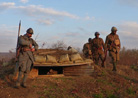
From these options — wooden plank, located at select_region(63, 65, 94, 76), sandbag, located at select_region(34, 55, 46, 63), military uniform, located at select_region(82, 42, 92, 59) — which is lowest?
wooden plank, located at select_region(63, 65, 94, 76)

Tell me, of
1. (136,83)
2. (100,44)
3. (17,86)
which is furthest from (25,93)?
(100,44)

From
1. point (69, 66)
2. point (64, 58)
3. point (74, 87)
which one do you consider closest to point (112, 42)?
point (69, 66)

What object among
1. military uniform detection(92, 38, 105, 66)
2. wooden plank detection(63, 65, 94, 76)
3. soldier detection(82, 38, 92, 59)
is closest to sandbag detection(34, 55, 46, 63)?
wooden plank detection(63, 65, 94, 76)

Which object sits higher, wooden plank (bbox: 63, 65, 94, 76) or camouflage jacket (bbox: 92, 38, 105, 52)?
camouflage jacket (bbox: 92, 38, 105, 52)

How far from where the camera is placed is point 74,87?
7.14 metres

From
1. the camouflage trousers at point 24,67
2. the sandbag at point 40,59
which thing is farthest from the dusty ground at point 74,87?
the sandbag at point 40,59

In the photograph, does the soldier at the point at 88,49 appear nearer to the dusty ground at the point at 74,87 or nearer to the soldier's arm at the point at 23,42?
the dusty ground at the point at 74,87

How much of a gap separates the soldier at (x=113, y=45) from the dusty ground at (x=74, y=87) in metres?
1.45

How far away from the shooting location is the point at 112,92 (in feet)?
23.0

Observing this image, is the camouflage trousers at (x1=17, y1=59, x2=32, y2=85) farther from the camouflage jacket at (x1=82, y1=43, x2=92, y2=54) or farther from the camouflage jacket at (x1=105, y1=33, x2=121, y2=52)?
the camouflage jacket at (x1=82, y1=43, x2=92, y2=54)

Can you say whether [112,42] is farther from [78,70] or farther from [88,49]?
[78,70]

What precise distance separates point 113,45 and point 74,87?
12.0ft

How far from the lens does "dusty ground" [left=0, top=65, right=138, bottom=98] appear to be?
639 centimetres

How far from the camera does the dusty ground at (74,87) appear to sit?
21.0 feet
